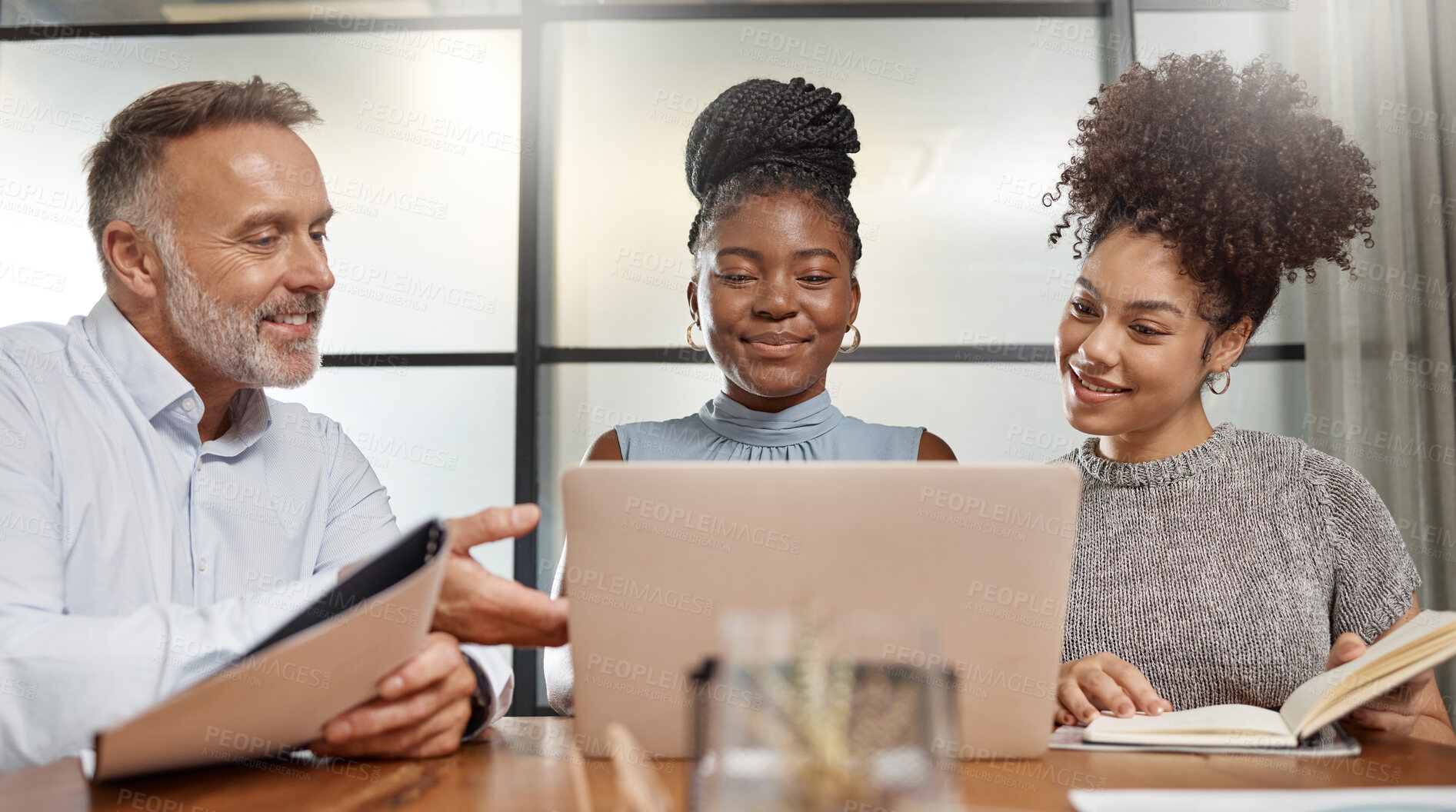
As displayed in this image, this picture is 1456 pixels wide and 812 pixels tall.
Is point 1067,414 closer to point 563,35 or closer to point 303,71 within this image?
point 563,35

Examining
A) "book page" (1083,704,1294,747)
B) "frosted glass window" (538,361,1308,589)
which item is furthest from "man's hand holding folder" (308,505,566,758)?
"frosted glass window" (538,361,1308,589)

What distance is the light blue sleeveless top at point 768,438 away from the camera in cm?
182

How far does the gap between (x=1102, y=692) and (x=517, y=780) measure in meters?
0.64

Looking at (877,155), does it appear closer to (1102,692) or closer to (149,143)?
(149,143)

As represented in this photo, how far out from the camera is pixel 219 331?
1.52 meters

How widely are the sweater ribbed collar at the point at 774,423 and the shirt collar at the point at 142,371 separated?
0.79m

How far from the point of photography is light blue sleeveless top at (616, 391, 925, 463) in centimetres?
182

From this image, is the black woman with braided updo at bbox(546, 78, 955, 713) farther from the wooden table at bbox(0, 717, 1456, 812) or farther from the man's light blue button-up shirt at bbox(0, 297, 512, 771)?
the wooden table at bbox(0, 717, 1456, 812)

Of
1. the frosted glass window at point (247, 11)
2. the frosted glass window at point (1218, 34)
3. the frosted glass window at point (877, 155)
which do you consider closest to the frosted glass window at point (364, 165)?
the frosted glass window at point (247, 11)

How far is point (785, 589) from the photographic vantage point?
2.37 feet

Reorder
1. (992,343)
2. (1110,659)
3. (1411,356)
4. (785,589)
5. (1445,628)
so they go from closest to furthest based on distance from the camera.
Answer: (785,589), (1445,628), (1110,659), (1411,356), (992,343)

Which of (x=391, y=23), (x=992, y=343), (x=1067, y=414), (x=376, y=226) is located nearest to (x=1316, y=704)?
(x=1067, y=414)

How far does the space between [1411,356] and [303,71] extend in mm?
3808

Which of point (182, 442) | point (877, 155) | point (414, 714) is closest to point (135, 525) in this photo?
point (182, 442)
